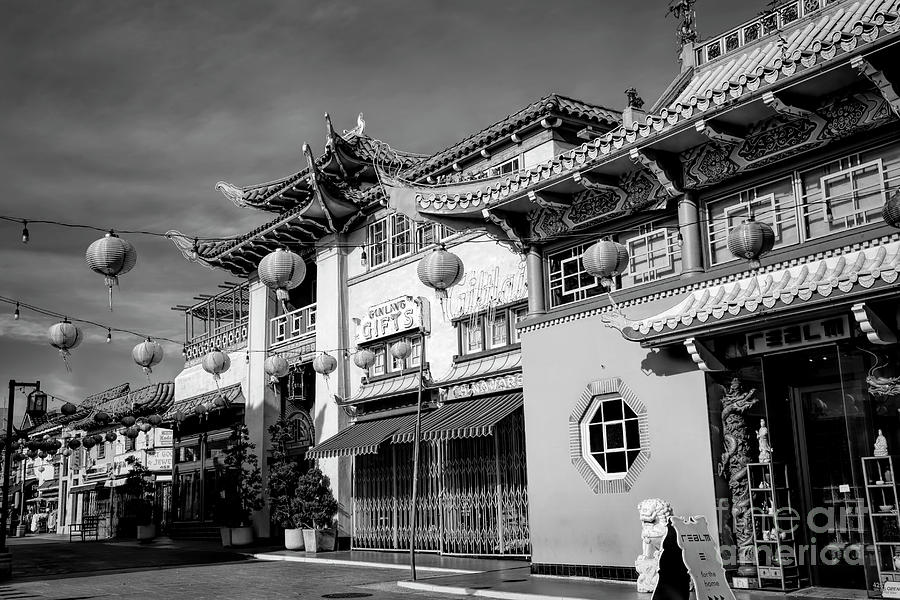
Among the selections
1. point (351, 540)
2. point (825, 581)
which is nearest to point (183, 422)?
point (351, 540)

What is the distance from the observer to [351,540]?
25266 mm

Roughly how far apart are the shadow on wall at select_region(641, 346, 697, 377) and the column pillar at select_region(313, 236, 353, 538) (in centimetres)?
1305

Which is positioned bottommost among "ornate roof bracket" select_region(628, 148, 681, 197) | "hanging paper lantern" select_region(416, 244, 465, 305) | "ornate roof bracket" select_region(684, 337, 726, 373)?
"ornate roof bracket" select_region(684, 337, 726, 373)

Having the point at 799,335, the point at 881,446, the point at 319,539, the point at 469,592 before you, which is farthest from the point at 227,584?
the point at 881,446

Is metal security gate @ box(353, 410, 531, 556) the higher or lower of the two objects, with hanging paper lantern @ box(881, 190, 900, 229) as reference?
lower

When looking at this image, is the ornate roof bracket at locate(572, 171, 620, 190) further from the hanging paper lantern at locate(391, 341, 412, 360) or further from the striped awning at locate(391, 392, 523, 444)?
the hanging paper lantern at locate(391, 341, 412, 360)

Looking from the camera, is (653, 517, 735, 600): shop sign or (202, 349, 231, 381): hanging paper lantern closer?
(653, 517, 735, 600): shop sign

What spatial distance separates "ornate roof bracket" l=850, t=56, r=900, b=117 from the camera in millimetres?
11641

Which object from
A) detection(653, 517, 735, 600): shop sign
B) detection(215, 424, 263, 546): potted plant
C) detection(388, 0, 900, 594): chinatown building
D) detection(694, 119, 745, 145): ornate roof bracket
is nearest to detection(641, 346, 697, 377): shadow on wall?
detection(388, 0, 900, 594): chinatown building

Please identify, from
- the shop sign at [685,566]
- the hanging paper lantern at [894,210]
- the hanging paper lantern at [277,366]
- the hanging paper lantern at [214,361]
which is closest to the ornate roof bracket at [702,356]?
the hanging paper lantern at [894,210]

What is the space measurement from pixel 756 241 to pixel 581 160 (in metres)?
3.91

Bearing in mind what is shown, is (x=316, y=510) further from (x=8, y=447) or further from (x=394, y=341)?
(x=8, y=447)

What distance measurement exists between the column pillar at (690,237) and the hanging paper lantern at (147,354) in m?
13.5

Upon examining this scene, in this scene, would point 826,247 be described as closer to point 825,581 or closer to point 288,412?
point 825,581
